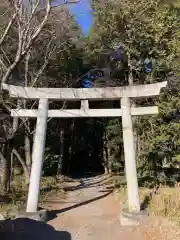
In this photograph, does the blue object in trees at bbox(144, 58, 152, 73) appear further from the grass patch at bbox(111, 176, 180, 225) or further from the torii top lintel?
the grass patch at bbox(111, 176, 180, 225)

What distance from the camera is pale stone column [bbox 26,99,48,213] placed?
6.49 m

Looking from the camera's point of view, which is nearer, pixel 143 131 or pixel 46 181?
pixel 143 131

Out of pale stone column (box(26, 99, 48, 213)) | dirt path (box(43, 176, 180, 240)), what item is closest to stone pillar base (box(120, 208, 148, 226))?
dirt path (box(43, 176, 180, 240))

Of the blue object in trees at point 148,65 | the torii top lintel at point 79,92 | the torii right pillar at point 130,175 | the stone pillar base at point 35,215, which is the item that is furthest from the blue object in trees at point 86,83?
the stone pillar base at point 35,215

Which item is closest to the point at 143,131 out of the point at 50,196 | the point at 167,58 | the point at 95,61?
the point at 167,58

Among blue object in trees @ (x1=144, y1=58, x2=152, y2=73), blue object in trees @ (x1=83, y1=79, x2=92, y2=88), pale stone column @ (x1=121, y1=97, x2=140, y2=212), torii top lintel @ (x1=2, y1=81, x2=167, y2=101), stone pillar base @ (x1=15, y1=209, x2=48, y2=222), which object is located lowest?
stone pillar base @ (x1=15, y1=209, x2=48, y2=222)

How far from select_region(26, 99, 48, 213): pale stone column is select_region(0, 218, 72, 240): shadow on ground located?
42cm

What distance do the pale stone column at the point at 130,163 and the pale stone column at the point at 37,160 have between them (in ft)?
6.51

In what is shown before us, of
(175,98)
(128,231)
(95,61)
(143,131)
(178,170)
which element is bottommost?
(128,231)

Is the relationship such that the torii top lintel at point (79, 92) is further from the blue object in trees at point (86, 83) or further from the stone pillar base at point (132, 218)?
the blue object in trees at point (86, 83)

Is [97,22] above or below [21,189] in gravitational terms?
above

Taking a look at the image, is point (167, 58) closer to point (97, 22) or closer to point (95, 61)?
point (97, 22)

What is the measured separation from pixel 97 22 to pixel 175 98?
5.30 m

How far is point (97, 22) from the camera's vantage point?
504 inches
